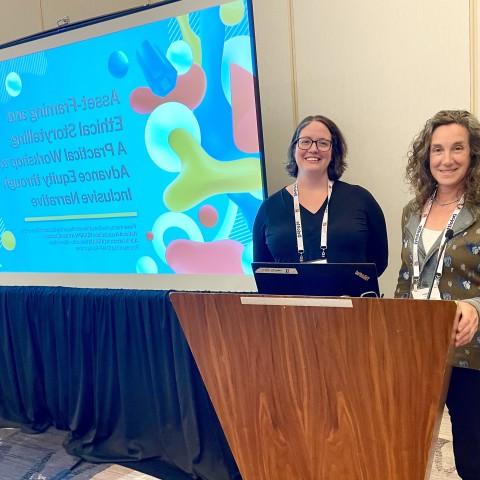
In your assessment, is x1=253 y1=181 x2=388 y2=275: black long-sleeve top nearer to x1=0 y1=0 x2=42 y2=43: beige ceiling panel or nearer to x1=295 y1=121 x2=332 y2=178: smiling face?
x1=295 y1=121 x2=332 y2=178: smiling face

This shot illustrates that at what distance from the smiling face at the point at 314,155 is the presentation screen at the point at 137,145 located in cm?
35

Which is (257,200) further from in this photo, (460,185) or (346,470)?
(346,470)

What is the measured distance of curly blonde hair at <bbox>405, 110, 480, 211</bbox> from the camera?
141 centimetres

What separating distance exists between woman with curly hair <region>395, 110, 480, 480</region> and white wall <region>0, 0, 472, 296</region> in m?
0.94

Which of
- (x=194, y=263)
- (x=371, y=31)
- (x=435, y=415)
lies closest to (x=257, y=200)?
(x=194, y=263)

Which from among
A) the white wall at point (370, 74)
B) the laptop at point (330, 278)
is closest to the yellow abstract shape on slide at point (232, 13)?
the white wall at point (370, 74)

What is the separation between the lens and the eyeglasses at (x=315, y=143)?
200 centimetres

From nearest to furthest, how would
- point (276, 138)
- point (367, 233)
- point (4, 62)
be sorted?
point (367, 233), point (276, 138), point (4, 62)

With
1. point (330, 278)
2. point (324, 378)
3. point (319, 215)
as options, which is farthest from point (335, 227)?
point (324, 378)

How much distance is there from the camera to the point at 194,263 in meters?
2.57

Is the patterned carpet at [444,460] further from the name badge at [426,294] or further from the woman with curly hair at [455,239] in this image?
the name badge at [426,294]

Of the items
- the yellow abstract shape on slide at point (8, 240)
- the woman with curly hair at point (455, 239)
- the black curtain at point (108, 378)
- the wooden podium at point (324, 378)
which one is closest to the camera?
the wooden podium at point (324, 378)

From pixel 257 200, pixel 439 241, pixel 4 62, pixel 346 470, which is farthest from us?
pixel 4 62

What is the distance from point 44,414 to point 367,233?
88.8 inches
